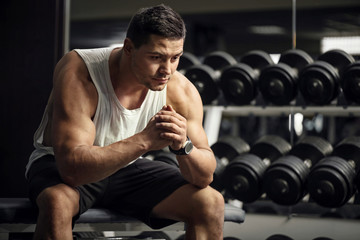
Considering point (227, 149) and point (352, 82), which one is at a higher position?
point (352, 82)

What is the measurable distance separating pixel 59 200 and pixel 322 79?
2.37 metres

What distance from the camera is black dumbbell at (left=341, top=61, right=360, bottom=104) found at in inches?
140

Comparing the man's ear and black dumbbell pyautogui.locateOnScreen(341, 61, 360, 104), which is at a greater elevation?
the man's ear

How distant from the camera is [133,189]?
2107 mm

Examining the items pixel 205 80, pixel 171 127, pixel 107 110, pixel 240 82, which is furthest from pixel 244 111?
pixel 171 127

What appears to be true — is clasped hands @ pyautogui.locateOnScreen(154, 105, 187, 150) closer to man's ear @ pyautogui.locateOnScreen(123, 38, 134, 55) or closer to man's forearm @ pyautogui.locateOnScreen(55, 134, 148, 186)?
man's forearm @ pyautogui.locateOnScreen(55, 134, 148, 186)

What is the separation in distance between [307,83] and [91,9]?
206 inches

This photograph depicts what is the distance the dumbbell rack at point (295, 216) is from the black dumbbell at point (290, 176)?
0.69ft

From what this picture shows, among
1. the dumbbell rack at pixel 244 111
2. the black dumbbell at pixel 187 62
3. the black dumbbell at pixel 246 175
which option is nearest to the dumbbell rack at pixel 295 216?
the dumbbell rack at pixel 244 111

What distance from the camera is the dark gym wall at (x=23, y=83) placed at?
A: 2771mm

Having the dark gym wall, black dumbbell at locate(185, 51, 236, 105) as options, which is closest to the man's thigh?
the dark gym wall

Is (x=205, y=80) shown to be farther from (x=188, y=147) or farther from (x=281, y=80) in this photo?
(x=188, y=147)

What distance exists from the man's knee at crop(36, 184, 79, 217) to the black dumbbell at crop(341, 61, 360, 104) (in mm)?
2298

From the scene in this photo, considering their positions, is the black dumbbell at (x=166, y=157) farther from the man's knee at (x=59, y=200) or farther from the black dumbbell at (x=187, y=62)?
the man's knee at (x=59, y=200)
